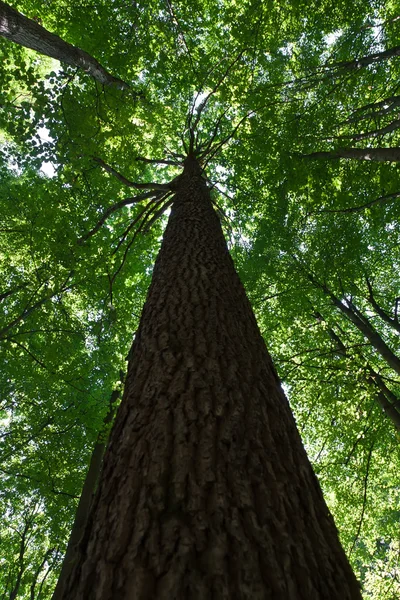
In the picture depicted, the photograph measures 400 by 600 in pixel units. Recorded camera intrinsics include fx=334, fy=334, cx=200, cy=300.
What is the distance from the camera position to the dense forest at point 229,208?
6418 millimetres

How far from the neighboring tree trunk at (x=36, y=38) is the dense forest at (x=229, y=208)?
0.34 ft

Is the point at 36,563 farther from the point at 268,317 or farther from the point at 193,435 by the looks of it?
the point at 193,435

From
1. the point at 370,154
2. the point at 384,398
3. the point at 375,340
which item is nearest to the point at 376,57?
the point at 370,154

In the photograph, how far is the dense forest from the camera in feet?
21.1

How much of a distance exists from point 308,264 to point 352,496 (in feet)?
17.8

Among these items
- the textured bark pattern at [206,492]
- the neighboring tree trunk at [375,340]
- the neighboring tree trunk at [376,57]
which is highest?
the neighboring tree trunk at [376,57]

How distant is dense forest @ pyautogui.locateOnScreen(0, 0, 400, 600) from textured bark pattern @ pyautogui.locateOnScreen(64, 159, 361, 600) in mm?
4260

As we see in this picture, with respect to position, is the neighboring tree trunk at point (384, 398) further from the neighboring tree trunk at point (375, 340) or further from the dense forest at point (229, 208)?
the neighboring tree trunk at point (375, 340)

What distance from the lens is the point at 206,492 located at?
120 cm

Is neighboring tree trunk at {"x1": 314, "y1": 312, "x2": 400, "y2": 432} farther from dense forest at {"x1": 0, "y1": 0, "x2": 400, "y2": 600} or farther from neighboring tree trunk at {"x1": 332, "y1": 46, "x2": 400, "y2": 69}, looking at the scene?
neighboring tree trunk at {"x1": 332, "y1": 46, "x2": 400, "y2": 69}

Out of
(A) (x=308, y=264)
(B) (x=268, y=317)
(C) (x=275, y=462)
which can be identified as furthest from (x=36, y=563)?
(C) (x=275, y=462)

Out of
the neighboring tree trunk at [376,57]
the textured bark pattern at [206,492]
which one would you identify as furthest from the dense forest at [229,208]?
the textured bark pattern at [206,492]

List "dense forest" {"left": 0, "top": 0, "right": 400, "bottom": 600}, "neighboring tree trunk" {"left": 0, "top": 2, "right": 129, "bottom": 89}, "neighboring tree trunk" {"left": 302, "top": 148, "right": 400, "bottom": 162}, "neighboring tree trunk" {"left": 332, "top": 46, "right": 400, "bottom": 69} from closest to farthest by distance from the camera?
"neighboring tree trunk" {"left": 0, "top": 2, "right": 129, "bottom": 89}, "neighboring tree trunk" {"left": 332, "top": 46, "right": 400, "bottom": 69}, "neighboring tree trunk" {"left": 302, "top": 148, "right": 400, "bottom": 162}, "dense forest" {"left": 0, "top": 0, "right": 400, "bottom": 600}

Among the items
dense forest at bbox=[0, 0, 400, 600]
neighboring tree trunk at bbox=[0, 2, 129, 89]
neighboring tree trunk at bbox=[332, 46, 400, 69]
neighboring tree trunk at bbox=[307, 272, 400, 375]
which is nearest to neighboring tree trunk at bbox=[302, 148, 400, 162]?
dense forest at bbox=[0, 0, 400, 600]
